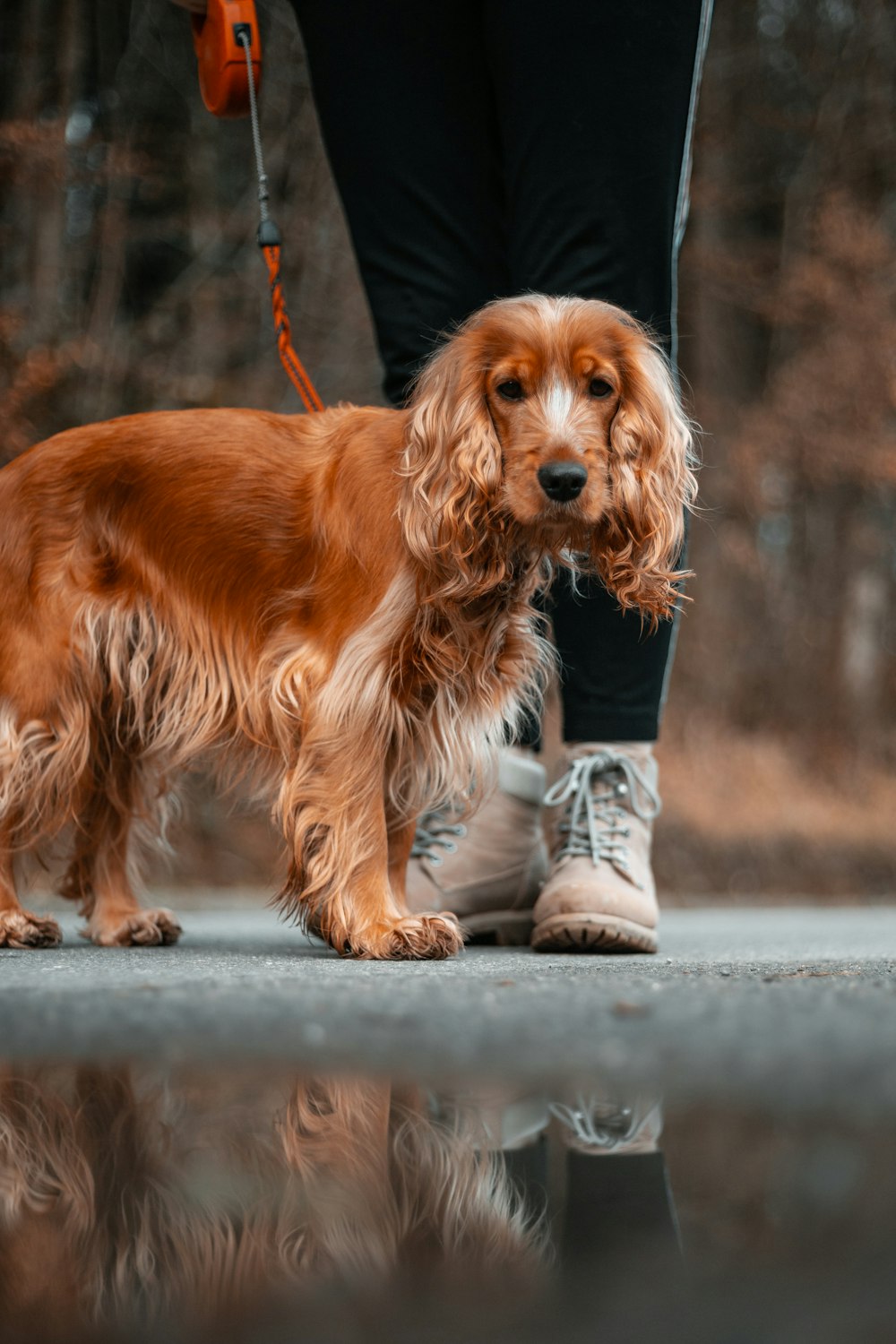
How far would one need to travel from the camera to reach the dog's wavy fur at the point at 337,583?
2.37 metres

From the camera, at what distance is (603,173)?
2.60 m

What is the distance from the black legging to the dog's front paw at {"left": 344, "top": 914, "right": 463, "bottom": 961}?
58 centimetres

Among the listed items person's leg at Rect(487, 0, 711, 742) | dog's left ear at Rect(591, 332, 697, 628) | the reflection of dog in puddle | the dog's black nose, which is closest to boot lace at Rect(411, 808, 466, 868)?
person's leg at Rect(487, 0, 711, 742)

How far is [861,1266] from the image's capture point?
2.57 feet

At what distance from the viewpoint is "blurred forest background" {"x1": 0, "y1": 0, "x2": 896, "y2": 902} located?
7430mm

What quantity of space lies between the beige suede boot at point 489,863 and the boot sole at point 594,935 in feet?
1.04

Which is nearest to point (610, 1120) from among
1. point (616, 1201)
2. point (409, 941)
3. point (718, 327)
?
point (616, 1201)

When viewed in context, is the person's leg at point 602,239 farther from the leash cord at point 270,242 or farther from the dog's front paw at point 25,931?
the dog's front paw at point 25,931

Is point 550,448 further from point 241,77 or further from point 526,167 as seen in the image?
point 241,77

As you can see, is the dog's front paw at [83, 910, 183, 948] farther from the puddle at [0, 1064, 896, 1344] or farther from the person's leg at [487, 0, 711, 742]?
the puddle at [0, 1064, 896, 1344]

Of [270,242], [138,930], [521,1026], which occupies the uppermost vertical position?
[270,242]

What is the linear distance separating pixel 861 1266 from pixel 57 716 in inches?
84.5

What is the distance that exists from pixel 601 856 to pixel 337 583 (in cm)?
69

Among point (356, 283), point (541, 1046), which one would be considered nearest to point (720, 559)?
point (356, 283)
